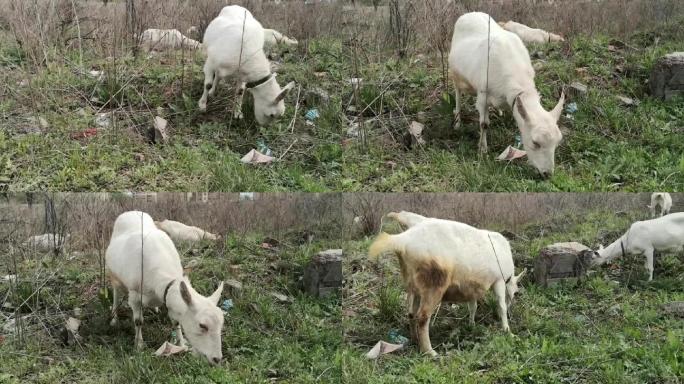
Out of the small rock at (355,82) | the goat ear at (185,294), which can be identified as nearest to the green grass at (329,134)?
the small rock at (355,82)

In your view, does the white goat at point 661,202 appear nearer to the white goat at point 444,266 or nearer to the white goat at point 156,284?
the white goat at point 444,266

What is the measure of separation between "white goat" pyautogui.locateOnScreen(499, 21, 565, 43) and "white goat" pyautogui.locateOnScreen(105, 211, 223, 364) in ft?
12.9

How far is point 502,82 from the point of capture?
6719mm

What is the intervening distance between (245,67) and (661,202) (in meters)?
3.50

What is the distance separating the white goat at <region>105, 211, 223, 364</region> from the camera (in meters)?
6.08

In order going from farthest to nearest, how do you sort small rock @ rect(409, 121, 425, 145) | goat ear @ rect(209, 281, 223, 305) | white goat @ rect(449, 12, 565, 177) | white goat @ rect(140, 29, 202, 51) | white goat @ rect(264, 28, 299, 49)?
white goat @ rect(264, 28, 299, 49)
white goat @ rect(140, 29, 202, 51)
small rock @ rect(409, 121, 425, 145)
white goat @ rect(449, 12, 565, 177)
goat ear @ rect(209, 281, 223, 305)

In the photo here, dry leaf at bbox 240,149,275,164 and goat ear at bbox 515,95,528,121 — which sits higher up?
goat ear at bbox 515,95,528,121

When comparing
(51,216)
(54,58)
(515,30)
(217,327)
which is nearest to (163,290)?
(217,327)

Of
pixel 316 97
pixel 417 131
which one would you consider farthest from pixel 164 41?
pixel 417 131

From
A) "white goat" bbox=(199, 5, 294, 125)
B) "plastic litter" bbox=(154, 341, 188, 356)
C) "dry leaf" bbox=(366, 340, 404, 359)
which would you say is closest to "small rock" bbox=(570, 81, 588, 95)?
"white goat" bbox=(199, 5, 294, 125)

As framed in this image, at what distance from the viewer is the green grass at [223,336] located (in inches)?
239

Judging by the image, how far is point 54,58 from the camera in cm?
756

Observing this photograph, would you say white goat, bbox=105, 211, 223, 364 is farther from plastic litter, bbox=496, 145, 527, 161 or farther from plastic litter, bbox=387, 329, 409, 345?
plastic litter, bbox=496, 145, 527, 161

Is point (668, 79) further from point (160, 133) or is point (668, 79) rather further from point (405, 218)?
point (160, 133)
